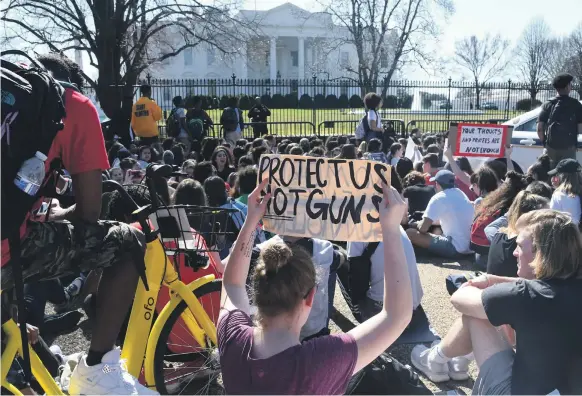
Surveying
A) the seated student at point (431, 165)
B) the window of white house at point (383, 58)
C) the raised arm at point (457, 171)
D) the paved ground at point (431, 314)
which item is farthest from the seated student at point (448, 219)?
the window of white house at point (383, 58)

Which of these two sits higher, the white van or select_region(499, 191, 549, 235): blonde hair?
select_region(499, 191, 549, 235): blonde hair

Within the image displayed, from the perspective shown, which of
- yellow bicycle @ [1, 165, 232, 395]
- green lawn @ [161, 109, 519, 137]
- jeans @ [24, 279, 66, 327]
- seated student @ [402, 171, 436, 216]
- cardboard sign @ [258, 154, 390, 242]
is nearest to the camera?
cardboard sign @ [258, 154, 390, 242]

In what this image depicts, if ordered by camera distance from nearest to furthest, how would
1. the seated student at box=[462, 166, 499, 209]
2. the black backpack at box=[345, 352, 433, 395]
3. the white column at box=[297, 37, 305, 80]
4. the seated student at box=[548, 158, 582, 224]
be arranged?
1. the black backpack at box=[345, 352, 433, 395]
2. the seated student at box=[548, 158, 582, 224]
3. the seated student at box=[462, 166, 499, 209]
4. the white column at box=[297, 37, 305, 80]

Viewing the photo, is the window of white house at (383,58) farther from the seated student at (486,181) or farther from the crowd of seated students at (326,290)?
the crowd of seated students at (326,290)

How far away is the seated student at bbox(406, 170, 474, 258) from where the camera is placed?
23.8 ft

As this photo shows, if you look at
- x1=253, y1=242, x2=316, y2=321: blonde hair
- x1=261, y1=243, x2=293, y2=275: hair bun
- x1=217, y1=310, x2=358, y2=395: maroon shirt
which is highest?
x1=261, y1=243, x2=293, y2=275: hair bun

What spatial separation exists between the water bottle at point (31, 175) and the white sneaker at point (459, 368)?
2.96 meters

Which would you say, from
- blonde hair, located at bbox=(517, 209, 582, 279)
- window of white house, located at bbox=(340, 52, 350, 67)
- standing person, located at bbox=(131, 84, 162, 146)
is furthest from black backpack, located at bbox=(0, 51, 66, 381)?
window of white house, located at bbox=(340, 52, 350, 67)

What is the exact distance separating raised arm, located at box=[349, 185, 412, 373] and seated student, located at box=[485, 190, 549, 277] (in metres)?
2.10

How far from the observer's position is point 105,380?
3029 millimetres

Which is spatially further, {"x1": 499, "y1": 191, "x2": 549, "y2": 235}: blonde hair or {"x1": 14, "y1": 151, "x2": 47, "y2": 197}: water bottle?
{"x1": 499, "y1": 191, "x2": 549, "y2": 235}: blonde hair

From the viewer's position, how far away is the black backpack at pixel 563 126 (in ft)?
32.5

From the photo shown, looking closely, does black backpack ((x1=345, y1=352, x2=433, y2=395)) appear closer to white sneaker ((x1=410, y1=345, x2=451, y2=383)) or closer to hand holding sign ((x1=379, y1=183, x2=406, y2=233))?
white sneaker ((x1=410, y1=345, x2=451, y2=383))

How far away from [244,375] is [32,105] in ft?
4.31
